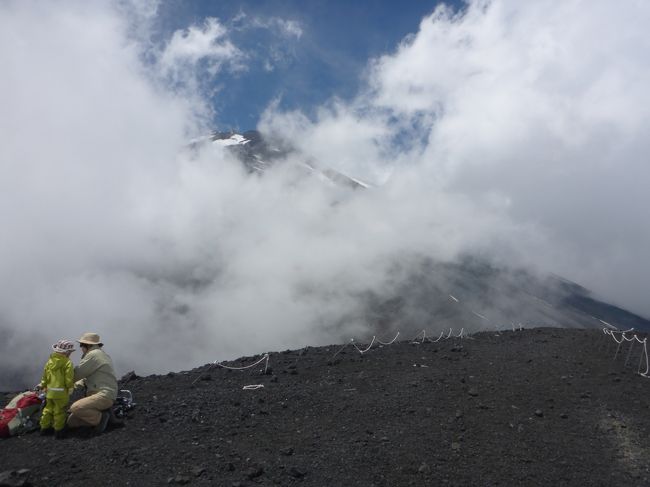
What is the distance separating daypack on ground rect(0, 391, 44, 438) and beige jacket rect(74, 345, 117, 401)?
1.10 meters

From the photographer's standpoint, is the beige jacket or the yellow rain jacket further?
the beige jacket

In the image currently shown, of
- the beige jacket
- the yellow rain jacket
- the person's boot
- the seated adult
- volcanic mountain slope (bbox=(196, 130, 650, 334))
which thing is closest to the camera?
the yellow rain jacket

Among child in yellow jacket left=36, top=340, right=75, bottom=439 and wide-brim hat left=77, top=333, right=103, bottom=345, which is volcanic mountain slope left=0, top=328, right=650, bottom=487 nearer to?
child in yellow jacket left=36, top=340, right=75, bottom=439

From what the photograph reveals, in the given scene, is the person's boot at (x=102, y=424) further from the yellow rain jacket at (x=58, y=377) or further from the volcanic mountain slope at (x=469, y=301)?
the volcanic mountain slope at (x=469, y=301)

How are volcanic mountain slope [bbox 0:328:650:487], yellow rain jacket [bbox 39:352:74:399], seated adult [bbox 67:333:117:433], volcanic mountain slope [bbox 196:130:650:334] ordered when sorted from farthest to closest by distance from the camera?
volcanic mountain slope [bbox 196:130:650:334], seated adult [bbox 67:333:117:433], yellow rain jacket [bbox 39:352:74:399], volcanic mountain slope [bbox 0:328:650:487]

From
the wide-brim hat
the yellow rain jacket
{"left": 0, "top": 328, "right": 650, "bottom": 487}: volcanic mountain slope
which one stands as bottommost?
{"left": 0, "top": 328, "right": 650, "bottom": 487}: volcanic mountain slope

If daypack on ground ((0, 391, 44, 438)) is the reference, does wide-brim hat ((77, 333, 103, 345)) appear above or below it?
above

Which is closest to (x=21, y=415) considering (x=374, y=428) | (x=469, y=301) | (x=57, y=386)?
(x=57, y=386)

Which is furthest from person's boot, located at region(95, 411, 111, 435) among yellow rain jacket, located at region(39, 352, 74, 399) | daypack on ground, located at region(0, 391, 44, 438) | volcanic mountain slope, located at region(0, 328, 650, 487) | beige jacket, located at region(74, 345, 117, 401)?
daypack on ground, located at region(0, 391, 44, 438)

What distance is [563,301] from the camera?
78.2 meters

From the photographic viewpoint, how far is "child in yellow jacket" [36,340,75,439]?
889cm

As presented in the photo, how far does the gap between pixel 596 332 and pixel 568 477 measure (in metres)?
11.4

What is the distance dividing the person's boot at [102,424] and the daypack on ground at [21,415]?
4.24 ft

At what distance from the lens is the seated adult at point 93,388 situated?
29.7 feet
